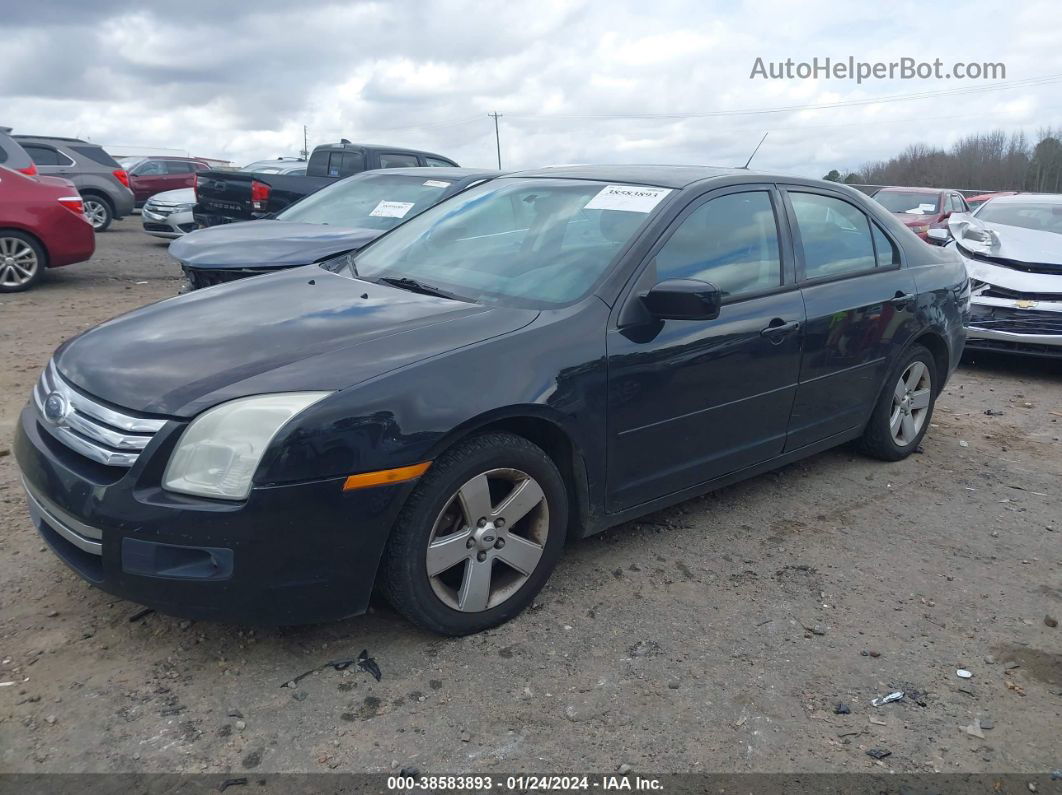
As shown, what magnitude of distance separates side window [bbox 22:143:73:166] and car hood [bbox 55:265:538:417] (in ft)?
46.2

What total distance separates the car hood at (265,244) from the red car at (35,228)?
3778 millimetres

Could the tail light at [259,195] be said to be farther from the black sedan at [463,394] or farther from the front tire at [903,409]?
the front tire at [903,409]

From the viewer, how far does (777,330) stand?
13.0 feet

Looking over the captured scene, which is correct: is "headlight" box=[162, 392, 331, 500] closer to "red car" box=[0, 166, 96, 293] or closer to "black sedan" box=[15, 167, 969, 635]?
"black sedan" box=[15, 167, 969, 635]

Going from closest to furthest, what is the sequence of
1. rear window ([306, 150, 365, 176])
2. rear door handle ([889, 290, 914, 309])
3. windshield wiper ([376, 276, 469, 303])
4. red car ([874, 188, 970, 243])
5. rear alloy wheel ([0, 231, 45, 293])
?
windshield wiper ([376, 276, 469, 303]) → rear door handle ([889, 290, 914, 309]) → rear alloy wheel ([0, 231, 45, 293]) → rear window ([306, 150, 365, 176]) → red car ([874, 188, 970, 243])

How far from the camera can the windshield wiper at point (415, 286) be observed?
3516mm

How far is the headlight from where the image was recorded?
2592 millimetres

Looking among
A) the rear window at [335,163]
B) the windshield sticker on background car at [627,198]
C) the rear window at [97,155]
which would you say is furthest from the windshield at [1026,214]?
the rear window at [97,155]

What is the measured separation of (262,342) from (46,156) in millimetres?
15078

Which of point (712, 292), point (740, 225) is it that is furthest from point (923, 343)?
point (712, 292)

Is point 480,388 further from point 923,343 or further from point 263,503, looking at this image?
point 923,343

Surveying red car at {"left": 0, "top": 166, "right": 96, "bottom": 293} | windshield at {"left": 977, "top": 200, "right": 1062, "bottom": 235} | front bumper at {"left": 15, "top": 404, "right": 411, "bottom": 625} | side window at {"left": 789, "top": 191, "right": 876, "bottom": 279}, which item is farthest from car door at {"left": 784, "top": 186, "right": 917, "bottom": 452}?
red car at {"left": 0, "top": 166, "right": 96, "bottom": 293}

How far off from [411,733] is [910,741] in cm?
148

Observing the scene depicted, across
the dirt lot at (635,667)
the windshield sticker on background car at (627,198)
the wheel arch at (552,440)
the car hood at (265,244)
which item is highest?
the windshield sticker on background car at (627,198)
